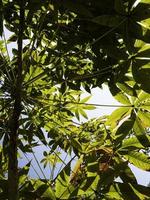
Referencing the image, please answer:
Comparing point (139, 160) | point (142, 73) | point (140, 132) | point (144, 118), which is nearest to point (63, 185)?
point (139, 160)

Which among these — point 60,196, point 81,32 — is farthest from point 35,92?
point 60,196

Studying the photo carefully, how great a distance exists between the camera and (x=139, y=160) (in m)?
2.62

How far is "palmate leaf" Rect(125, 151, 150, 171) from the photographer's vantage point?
260cm

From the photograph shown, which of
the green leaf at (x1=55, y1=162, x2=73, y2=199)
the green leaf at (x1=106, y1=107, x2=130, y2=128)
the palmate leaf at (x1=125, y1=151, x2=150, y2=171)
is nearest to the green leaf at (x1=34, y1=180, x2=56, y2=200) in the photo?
the green leaf at (x1=55, y1=162, x2=73, y2=199)

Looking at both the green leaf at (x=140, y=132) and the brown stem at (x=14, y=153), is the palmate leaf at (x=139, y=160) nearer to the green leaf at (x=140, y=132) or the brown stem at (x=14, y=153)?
the green leaf at (x=140, y=132)

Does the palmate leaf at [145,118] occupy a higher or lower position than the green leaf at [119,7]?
lower

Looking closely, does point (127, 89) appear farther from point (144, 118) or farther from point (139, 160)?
point (139, 160)

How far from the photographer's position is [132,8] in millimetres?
2328

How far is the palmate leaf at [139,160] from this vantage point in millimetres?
2604

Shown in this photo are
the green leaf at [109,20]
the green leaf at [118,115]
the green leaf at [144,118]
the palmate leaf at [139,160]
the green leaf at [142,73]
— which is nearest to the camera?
the green leaf at [109,20]

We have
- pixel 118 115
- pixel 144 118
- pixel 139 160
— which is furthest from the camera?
pixel 118 115

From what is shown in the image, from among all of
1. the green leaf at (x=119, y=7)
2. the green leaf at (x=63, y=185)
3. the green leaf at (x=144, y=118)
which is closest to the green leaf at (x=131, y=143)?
the green leaf at (x=144, y=118)

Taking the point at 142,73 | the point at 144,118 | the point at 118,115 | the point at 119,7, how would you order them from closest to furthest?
1. the point at 119,7
2. the point at 142,73
3. the point at 144,118
4. the point at 118,115

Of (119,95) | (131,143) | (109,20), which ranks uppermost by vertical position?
(109,20)
